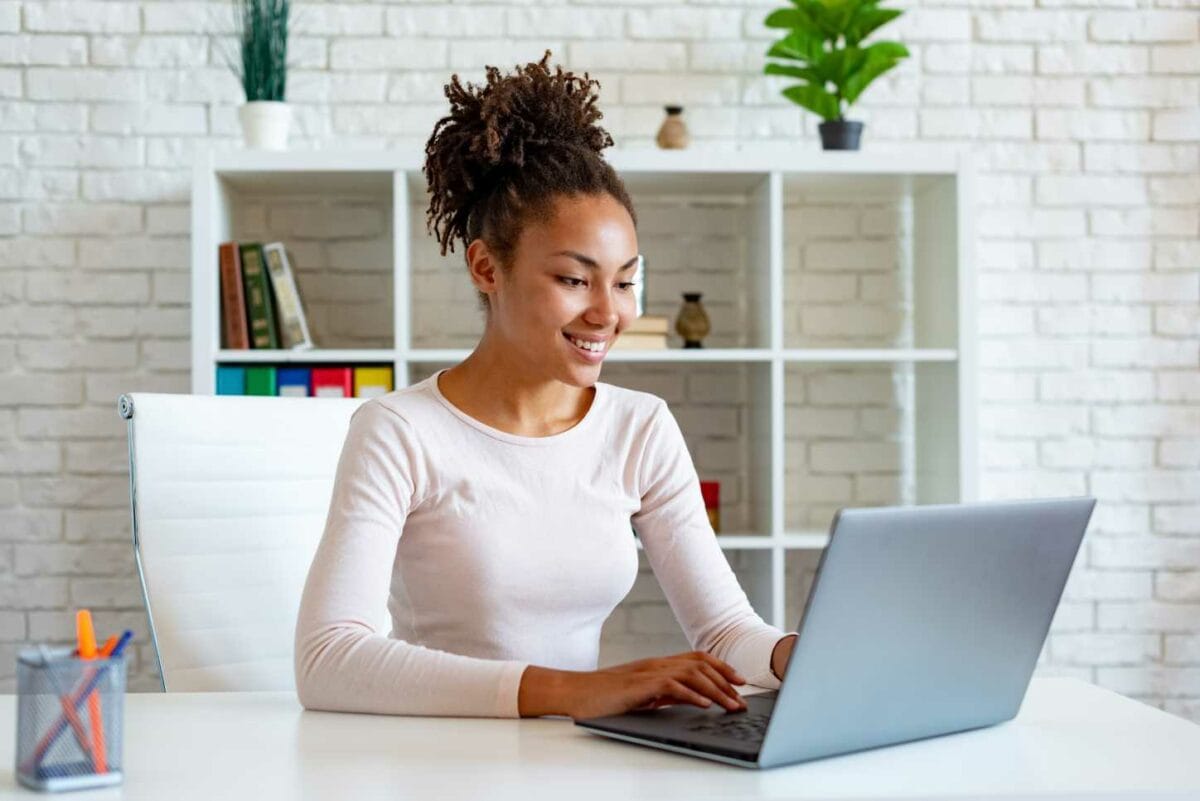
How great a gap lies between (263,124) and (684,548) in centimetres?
161

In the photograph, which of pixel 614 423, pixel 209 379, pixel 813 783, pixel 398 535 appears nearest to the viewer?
pixel 813 783

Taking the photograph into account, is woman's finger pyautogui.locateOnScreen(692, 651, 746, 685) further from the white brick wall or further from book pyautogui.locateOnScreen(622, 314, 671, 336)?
the white brick wall

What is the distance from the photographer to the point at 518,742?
3.64 feet

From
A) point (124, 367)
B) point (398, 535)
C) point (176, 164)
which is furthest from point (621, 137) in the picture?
point (398, 535)

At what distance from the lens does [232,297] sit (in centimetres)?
278

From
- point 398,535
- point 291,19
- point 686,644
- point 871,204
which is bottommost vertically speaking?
point 686,644

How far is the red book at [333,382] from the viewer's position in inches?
109

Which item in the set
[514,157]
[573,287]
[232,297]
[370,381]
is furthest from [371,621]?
[232,297]

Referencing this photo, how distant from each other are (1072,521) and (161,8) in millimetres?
2552

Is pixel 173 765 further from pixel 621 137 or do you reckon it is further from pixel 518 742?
pixel 621 137

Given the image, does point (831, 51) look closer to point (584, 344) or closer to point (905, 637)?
point (584, 344)

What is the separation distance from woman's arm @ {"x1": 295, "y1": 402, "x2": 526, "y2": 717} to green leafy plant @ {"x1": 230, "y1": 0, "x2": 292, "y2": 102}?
153 centimetres

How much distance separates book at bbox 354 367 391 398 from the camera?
278 centimetres

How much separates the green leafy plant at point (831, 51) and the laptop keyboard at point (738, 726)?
1.98m
